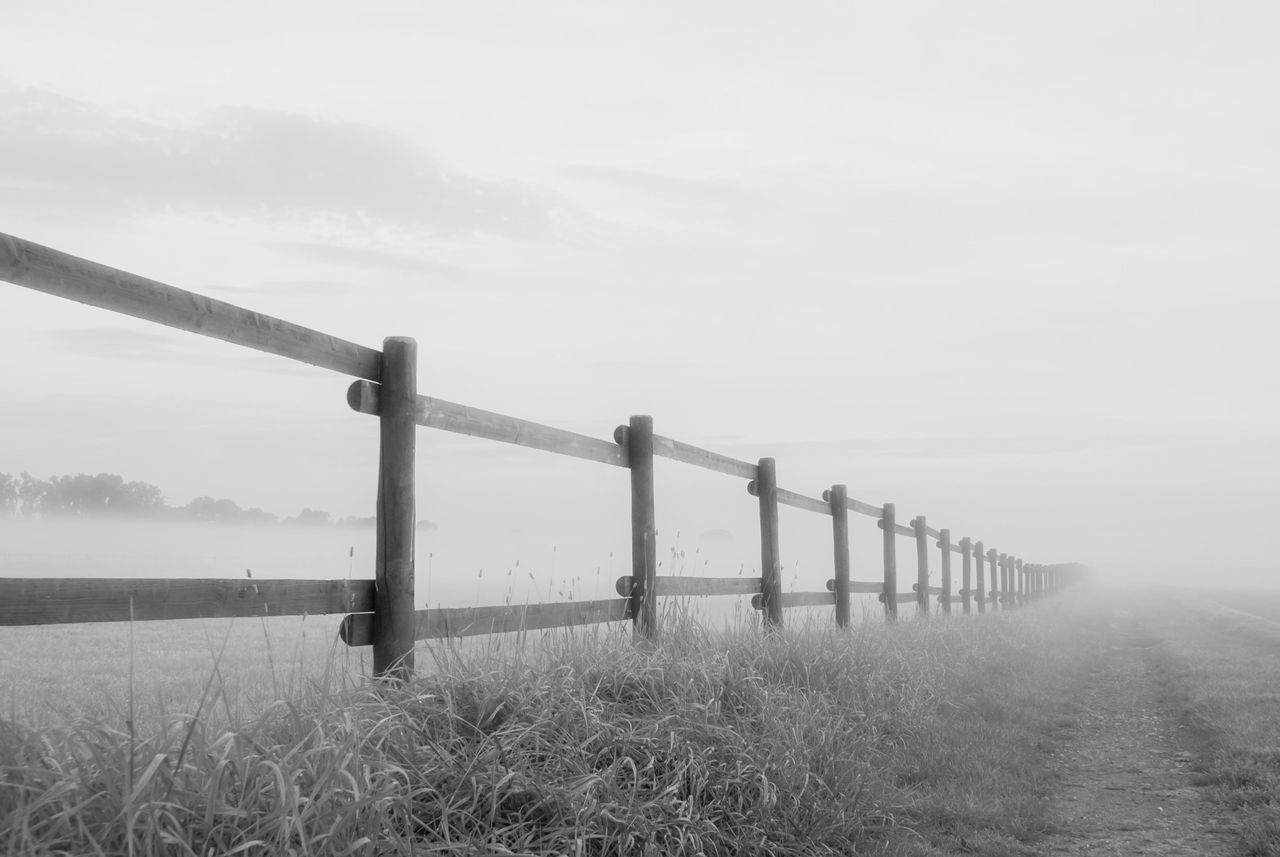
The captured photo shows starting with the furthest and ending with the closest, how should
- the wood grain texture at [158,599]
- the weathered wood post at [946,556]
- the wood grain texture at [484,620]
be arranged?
1. the weathered wood post at [946,556]
2. the wood grain texture at [484,620]
3. the wood grain texture at [158,599]

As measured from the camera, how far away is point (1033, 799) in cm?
592

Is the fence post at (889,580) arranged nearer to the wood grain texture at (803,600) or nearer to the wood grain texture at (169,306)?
the wood grain texture at (803,600)

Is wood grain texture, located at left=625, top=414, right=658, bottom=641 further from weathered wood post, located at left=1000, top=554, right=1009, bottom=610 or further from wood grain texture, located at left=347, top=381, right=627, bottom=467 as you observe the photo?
weathered wood post, located at left=1000, top=554, right=1009, bottom=610

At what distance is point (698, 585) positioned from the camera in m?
7.46

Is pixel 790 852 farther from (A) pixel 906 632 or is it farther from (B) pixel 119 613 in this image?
(A) pixel 906 632

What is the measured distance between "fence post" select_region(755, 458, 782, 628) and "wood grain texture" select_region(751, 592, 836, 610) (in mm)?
62

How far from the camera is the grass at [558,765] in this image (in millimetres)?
2781

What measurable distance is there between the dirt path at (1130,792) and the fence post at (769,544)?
261cm

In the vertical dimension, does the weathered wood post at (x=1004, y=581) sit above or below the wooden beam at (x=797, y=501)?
below

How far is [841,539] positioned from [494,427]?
7.36m

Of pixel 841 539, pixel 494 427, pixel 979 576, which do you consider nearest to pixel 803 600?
pixel 841 539

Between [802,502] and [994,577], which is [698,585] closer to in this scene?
[802,502]

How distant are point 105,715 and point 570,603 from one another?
2.89 m

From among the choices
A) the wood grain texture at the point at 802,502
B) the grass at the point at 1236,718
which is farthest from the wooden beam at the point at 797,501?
the grass at the point at 1236,718
